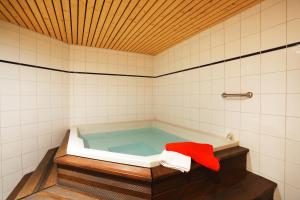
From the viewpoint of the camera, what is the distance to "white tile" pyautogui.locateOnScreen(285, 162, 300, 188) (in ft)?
3.91

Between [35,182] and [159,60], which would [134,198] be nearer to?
[35,182]

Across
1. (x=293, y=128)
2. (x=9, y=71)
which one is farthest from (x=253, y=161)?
(x=9, y=71)

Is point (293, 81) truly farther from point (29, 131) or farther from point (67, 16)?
point (29, 131)

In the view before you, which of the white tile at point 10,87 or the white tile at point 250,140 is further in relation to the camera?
the white tile at point 10,87

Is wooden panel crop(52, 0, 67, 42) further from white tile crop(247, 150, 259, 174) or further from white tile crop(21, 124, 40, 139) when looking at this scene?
white tile crop(247, 150, 259, 174)

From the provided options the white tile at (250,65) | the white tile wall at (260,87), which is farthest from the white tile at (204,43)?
the white tile at (250,65)

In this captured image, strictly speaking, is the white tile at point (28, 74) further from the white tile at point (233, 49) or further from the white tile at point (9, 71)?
the white tile at point (233, 49)

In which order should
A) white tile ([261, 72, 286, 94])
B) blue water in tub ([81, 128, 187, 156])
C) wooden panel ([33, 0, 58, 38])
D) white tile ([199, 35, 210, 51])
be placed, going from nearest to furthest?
white tile ([261, 72, 286, 94]), wooden panel ([33, 0, 58, 38]), white tile ([199, 35, 210, 51]), blue water in tub ([81, 128, 187, 156])

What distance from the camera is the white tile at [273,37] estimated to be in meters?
1.28

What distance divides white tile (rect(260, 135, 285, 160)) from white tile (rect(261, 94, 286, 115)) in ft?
0.82

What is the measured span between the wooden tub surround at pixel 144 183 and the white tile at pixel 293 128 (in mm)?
478

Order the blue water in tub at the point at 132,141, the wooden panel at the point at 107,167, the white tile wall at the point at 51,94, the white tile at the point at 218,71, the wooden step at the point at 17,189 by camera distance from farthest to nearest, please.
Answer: the blue water in tub at the point at 132,141 < the white tile at the point at 218,71 < the white tile wall at the point at 51,94 < the wooden step at the point at 17,189 < the wooden panel at the point at 107,167

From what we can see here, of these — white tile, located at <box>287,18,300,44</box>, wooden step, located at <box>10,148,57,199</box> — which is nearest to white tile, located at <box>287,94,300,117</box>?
white tile, located at <box>287,18,300,44</box>

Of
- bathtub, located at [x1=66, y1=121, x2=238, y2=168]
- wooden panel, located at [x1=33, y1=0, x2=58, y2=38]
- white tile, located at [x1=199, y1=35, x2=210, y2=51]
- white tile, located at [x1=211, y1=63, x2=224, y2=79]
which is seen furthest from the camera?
white tile, located at [x1=199, y1=35, x2=210, y2=51]
